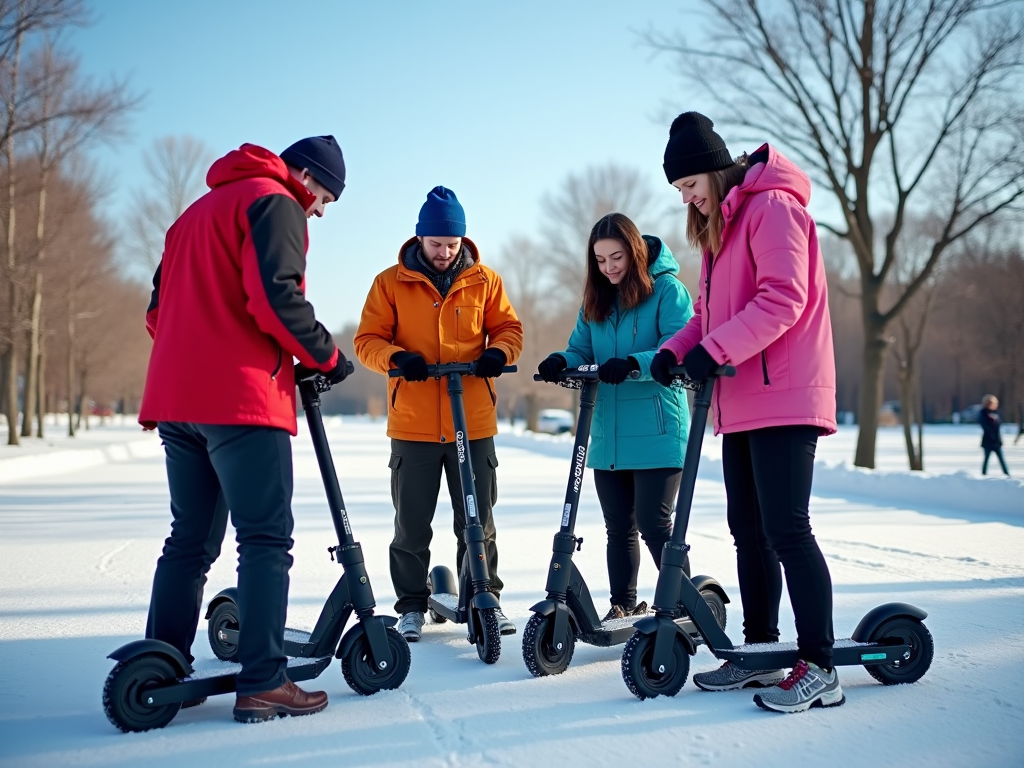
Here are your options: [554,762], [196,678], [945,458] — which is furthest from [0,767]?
[945,458]

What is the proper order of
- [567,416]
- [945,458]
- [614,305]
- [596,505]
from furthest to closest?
[567,416] → [945,458] → [596,505] → [614,305]

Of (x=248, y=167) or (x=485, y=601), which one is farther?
(x=485, y=601)

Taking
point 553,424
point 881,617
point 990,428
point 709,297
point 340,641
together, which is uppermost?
point 709,297

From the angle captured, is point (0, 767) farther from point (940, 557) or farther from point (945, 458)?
point (945, 458)

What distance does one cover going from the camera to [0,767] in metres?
2.55

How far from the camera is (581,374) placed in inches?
148

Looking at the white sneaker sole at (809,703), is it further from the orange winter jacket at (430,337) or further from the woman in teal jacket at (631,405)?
the orange winter jacket at (430,337)

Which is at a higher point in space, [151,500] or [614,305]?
[614,305]

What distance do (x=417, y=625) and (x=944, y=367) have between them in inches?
2669

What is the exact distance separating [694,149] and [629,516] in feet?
5.52

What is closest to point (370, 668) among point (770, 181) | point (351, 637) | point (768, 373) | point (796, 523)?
point (351, 637)

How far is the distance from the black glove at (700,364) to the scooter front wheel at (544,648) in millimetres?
1150

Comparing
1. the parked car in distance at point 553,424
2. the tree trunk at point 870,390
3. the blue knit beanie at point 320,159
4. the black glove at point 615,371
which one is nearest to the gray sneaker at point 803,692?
the black glove at point 615,371

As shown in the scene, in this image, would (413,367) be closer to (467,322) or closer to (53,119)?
(467,322)
